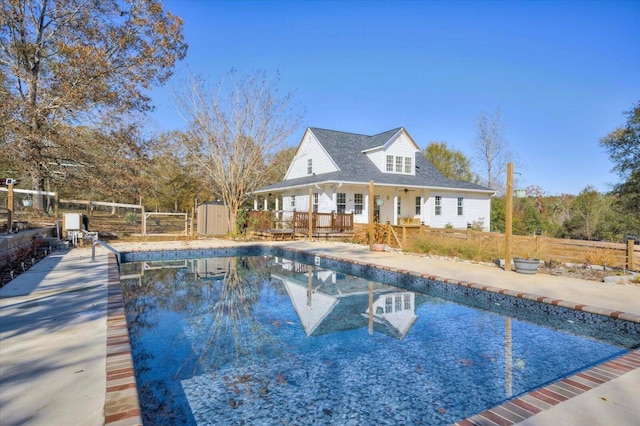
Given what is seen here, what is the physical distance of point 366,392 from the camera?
3.68 m

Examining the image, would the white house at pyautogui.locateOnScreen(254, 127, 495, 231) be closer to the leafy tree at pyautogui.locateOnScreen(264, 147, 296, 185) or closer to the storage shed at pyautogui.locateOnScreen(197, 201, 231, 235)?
the storage shed at pyautogui.locateOnScreen(197, 201, 231, 235)

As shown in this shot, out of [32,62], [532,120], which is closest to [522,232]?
[532,120]

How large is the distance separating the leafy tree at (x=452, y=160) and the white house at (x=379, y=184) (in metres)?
14.0

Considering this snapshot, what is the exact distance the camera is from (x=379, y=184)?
685 inches

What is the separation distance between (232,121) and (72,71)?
24.9 feet

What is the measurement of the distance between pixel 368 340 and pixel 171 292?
494 cm

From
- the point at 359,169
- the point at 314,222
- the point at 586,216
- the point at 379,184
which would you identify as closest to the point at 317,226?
the point at 314,222

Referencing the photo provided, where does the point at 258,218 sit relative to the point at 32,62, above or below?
below

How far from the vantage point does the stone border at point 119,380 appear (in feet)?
7.65

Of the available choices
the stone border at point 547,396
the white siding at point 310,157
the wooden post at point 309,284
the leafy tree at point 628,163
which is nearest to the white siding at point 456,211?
the white siding at point 310,157

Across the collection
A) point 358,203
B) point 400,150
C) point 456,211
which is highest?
point 400,150

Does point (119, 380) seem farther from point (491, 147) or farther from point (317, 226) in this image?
point (491, 147)

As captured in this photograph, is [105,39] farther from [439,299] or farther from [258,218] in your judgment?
[439,299]

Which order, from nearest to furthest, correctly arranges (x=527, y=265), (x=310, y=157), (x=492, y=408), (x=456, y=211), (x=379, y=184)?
(x=492, y=408)
(x=527, y=265)
(x=379, y=184)
(x=310, y=157)
(x=456, y=211)
